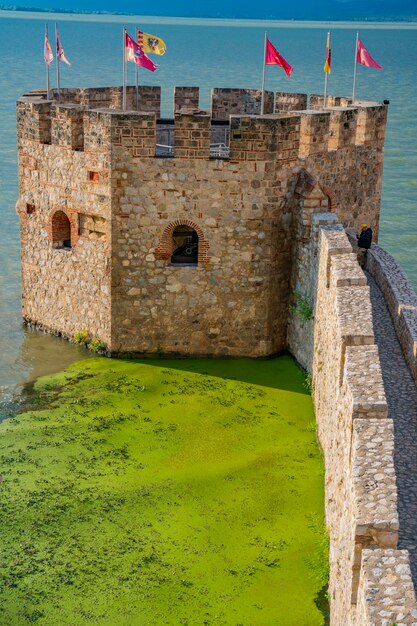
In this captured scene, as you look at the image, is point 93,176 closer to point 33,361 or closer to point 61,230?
point 61,230

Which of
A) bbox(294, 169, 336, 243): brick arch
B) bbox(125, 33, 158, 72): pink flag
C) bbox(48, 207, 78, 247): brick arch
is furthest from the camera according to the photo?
bbox(125, 33, 158, 72): pink flag

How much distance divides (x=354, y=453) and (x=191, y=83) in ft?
229

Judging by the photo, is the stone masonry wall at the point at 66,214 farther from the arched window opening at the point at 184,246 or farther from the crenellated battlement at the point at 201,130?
the arched window opening at the point at 184,246

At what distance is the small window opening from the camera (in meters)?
17.9

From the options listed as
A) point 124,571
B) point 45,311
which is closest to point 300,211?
point 45,311

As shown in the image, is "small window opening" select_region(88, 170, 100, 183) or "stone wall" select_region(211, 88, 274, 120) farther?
"stone wall" select_region(211, 88, 274, 120)

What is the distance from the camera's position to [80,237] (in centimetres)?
1870

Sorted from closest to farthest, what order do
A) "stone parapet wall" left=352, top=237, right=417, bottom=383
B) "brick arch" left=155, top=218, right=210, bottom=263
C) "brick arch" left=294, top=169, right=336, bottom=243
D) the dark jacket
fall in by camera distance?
"stone parapet wall" left=352, top=237, right=417, bottom=383 → "brick arch" left=155, top=218, right=210, bottom=263 → "brick arch" left=294, top=169, right=336, bottom=243 → the dark jacket

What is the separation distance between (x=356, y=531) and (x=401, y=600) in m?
1.12

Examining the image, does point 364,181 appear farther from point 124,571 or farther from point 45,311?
point 124,571

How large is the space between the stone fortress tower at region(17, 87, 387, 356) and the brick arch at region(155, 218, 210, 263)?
2cm

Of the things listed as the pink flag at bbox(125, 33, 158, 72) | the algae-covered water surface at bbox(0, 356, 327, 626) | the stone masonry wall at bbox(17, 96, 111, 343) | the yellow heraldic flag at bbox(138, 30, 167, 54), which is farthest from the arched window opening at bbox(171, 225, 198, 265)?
the yellow heraldic flag at bbox(138, 30, 167, 54)

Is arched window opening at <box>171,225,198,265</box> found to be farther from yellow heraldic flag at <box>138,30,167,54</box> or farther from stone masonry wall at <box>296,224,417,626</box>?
stone masonry wall at <box>296,224,417,626</box>

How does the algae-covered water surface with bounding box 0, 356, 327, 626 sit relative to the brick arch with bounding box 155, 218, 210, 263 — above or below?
below
